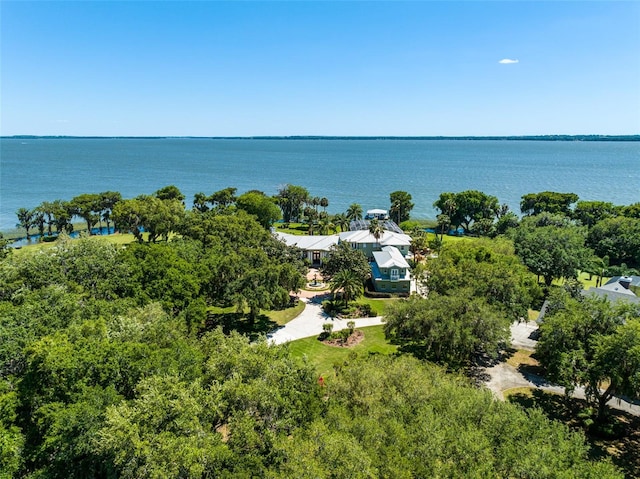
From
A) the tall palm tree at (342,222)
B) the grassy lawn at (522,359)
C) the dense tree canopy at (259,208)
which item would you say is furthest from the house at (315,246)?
the grassy lawn at (522,359)

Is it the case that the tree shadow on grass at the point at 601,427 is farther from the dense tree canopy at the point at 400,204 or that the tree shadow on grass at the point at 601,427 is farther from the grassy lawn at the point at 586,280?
the dense tree canopy at the point at 400,204

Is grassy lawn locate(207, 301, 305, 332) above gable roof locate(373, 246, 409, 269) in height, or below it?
below

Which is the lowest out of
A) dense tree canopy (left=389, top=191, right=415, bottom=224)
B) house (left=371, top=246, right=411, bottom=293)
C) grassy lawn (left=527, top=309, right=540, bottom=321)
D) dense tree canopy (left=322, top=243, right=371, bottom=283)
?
grassy lawn (left=527, top=309, right=540, bottom=321)

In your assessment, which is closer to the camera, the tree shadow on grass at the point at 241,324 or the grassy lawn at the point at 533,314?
the tree shadow on grass at the point at 241,324

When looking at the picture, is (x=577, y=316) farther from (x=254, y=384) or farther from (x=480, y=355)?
(x=254, y=384)

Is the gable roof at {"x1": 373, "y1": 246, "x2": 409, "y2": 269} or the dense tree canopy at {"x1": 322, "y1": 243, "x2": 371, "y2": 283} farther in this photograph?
the gable roof at {"x1": 373, "y1": 246, "x2": 409, "y2": 269}

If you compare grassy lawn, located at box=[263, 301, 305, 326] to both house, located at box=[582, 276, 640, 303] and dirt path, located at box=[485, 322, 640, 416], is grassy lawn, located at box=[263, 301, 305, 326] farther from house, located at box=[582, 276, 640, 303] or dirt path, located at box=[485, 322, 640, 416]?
house, located at box=[582, 276, 640, 303]

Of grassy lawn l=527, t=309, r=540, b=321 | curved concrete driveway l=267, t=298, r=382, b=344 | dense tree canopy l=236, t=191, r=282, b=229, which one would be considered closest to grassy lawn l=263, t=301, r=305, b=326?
curved concrete driveway l=267, t=298, r=382, b=344

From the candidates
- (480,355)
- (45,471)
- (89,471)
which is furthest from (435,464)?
(480,355)
